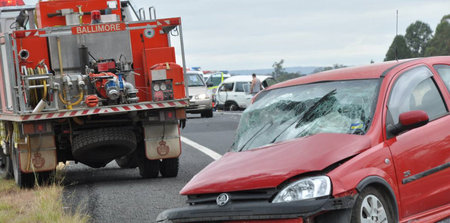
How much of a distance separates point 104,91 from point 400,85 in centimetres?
687

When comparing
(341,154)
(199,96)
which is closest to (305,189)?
(341,154)

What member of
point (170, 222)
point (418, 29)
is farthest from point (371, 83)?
point (418, 29)

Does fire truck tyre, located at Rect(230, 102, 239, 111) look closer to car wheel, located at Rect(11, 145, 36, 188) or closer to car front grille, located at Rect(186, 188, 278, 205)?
car wheel, located at Rect(11, 145, 36, 188)

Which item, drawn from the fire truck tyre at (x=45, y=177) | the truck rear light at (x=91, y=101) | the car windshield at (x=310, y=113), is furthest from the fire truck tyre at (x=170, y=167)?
the car windshield at (x=310, y=113)

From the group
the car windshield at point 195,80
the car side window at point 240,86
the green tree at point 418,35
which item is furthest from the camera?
the green tree at point 418,35

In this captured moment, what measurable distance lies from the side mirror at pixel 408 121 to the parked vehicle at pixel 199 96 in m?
28.1

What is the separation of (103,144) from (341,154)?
721 centimetres

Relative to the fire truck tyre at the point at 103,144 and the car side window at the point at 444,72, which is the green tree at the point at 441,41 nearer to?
the fire truck tyre at the point at 103,144

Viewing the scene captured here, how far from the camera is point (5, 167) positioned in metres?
16.4

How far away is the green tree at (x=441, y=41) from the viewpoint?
4877 inches

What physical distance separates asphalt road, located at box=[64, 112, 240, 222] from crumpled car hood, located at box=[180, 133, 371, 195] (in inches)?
94.7

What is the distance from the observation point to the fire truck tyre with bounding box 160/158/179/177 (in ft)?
45.3

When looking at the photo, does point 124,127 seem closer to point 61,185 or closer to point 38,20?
point 61,185

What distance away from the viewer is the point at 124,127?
44.7ft
